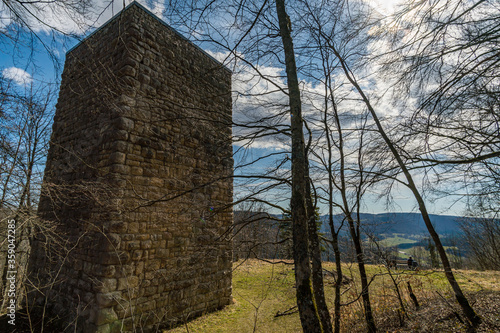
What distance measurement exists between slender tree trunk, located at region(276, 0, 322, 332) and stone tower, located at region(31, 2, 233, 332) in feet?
3.55

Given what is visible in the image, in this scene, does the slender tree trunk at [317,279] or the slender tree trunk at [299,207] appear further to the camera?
the slender tree trunk at [317,279]

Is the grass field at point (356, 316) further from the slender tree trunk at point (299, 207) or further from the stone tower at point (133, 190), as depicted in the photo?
the slender tree trunk at point (299, 207)

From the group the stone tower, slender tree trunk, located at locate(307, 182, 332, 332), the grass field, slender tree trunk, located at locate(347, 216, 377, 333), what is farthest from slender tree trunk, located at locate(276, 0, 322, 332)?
slender tree trunk, located at locate(347, 216, 377, 333)

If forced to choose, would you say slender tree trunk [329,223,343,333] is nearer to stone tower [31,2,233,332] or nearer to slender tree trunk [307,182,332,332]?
slender tree trunk [307,182,332,332]

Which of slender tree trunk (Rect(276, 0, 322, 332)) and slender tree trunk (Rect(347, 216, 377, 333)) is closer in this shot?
slender tree trunk (Rect(276, 0, 322, 332))

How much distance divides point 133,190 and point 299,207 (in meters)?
2.82

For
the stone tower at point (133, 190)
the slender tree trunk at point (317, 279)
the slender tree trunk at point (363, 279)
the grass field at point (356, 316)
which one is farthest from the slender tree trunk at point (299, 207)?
the slender tree trunk at point (363, 279)

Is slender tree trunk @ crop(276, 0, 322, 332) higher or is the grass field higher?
slender tree trunk @ crop(276, 0, 322, 332)

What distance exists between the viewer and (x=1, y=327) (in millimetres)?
3908

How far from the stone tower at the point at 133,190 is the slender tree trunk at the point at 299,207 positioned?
1.08 m

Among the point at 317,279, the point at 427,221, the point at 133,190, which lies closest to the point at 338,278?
the point at 317,279

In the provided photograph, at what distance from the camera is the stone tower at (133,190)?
386 cm

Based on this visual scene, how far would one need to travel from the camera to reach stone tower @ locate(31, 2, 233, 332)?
12.6 ft

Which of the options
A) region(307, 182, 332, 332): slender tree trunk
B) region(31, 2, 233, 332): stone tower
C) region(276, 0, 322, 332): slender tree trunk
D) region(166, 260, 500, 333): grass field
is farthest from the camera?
region(166, 260, 500, 333): grass field
